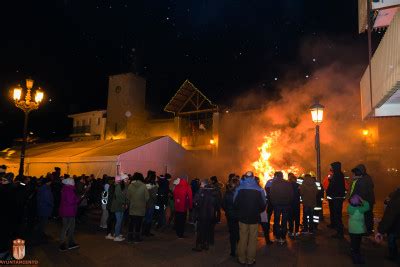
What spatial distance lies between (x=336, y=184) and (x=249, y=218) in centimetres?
416

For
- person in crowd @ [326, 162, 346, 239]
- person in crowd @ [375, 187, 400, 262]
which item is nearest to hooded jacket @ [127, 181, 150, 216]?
person in crowd @ [326, 162, 346, 239]

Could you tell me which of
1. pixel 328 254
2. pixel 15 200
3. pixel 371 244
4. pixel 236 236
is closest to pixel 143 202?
pixel 236 236

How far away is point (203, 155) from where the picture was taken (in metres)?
27.0

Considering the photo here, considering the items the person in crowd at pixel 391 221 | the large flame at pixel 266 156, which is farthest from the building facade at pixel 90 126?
the person in crowd at pixel 391 221

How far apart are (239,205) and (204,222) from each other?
1.59 m

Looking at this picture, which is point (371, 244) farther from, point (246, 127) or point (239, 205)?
point (246, 127)

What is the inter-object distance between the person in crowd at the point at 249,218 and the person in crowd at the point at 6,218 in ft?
13.9

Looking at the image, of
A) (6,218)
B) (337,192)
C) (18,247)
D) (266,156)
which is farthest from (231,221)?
(266,156)

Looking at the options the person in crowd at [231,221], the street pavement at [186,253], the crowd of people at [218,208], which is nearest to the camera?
the crowd of people at [218,208]

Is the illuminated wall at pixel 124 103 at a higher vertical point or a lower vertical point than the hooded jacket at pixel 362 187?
higher

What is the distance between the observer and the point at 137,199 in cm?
899

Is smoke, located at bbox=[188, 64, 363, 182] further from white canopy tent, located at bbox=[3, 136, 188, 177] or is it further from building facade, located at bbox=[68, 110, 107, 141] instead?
building facade, located at bbox=[68, 110, 107, 141]

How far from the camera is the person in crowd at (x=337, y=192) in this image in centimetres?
914

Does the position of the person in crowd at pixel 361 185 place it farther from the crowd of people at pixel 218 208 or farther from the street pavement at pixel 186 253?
the street pavement at pixel 186 253
